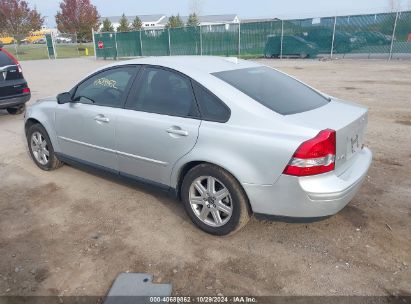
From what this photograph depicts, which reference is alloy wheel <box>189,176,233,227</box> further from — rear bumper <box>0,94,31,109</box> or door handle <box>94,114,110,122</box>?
rear bumper <box>0,94,31,109</box>

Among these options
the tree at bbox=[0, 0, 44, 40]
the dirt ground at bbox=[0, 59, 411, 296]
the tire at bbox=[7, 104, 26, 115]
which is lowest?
the dirt ground at bbox=[0, 59, 411, 296]

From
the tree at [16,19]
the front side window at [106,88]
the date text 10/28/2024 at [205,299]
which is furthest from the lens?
the tree at [16,19]

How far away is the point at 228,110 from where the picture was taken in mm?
3078

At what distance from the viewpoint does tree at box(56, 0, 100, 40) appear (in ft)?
142

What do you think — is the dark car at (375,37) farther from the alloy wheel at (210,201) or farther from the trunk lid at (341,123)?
the alloy wheel at (210,201)

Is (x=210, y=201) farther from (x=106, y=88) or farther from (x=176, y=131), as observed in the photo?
(x=106, y=88)

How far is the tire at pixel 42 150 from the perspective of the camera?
4.86m

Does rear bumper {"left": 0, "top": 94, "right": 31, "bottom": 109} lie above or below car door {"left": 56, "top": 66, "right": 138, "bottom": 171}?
below

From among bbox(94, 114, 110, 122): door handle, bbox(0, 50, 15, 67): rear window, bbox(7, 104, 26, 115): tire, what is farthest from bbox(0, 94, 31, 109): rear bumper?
bbox(94, 114, 110, 122): door handle

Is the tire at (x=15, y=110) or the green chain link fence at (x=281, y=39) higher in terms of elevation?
the green chain link fence at (x=281, y=39)

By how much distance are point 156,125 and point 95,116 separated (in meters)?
0.96

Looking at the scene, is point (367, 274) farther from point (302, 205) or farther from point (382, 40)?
point (382, 40)

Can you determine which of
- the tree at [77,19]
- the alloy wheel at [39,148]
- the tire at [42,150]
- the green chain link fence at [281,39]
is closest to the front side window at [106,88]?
the tire at [42,150]

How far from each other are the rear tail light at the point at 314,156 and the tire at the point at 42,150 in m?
3.44
